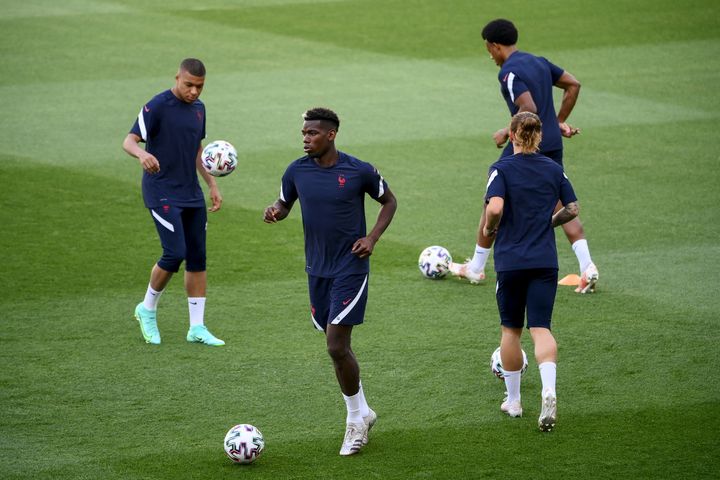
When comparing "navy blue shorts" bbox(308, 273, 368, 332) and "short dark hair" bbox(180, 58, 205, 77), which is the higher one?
"short dark hair" bbox(180, 58, 205, 77)

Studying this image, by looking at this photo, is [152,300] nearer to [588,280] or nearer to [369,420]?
[369,420]

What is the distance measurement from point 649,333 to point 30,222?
7780 mm

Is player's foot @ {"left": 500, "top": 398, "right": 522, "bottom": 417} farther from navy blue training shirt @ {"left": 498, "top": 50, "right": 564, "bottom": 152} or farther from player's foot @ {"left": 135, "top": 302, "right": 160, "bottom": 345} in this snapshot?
navy blue training shirt @ {"left": 498, "top": 50, "right": 564, "bottom": 152}

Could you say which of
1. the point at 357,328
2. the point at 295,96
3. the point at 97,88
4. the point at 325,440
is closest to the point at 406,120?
the point at 295,96

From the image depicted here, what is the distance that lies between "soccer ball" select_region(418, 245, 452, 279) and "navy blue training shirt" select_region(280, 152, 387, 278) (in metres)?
3.83

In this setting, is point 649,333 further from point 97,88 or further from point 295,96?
point 97,88

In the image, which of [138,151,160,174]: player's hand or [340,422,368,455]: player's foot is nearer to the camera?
[340,422,368,455]: player's foot

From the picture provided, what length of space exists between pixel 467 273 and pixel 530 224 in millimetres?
3657

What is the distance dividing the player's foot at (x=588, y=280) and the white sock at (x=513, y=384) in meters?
3.07

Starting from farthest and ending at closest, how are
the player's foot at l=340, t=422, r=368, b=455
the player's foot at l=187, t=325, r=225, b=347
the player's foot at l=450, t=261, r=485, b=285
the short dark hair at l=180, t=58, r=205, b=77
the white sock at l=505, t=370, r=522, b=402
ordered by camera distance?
the player's foot at l=450, t=261, r=485, b=285 → the player's foot at l=187, t=325, r=225, b=347 → the short dark hair at l=180, t=58, r=205, b=77 → the white sock at l=505, t=370, r=522, b=402 → the player's foot at l=340, t=422, r=368, b=455

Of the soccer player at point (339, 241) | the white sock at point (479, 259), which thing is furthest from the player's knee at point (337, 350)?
the white sock at point (479, 259)

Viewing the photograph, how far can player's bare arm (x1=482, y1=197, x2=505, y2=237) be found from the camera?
829cm

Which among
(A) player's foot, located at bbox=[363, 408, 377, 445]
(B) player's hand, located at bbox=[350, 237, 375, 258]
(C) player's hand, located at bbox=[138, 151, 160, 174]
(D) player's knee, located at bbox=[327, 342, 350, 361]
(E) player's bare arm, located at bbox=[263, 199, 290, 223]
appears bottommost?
(A) player's foot, located at bbox=[363, 408, 377, 445]

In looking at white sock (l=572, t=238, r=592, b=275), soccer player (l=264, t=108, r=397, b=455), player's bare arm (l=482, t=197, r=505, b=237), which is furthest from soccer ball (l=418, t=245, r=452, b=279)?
soccer player (l=264, t=108, r=397, b=455)
